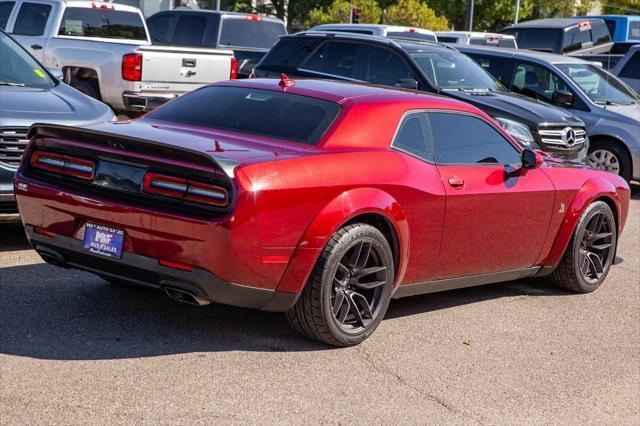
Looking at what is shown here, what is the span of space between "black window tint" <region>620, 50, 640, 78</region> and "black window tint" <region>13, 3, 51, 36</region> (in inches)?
384

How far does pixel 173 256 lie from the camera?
5.70 metres

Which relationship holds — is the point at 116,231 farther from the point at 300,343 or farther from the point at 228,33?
the point at 228,33

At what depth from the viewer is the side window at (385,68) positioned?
13.6 meters

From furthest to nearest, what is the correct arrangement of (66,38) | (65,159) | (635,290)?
(66,38) < (635,290) < (65,159)

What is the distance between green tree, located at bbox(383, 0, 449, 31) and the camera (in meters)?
40.9

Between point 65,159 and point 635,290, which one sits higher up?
point 65,159

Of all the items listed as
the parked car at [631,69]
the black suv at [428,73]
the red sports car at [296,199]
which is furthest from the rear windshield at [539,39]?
the red sports car at [296,199]

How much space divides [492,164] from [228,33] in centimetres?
1345

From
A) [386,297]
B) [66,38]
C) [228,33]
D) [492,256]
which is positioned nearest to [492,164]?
[492,256]

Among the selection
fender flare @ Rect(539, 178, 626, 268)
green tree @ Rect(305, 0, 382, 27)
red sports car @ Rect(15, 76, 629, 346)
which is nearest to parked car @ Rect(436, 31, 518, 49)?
fender flare @ Rect(539, 178, 626, 268)

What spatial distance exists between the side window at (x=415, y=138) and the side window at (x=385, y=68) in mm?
6558

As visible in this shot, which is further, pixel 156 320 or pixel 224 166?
pixel 156 320

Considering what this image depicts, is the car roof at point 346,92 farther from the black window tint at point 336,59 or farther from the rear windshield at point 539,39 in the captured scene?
the rear windshield at point 539,39

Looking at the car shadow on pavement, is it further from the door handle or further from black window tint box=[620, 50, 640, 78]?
black window tint box=[620, 50, 640, 78]
